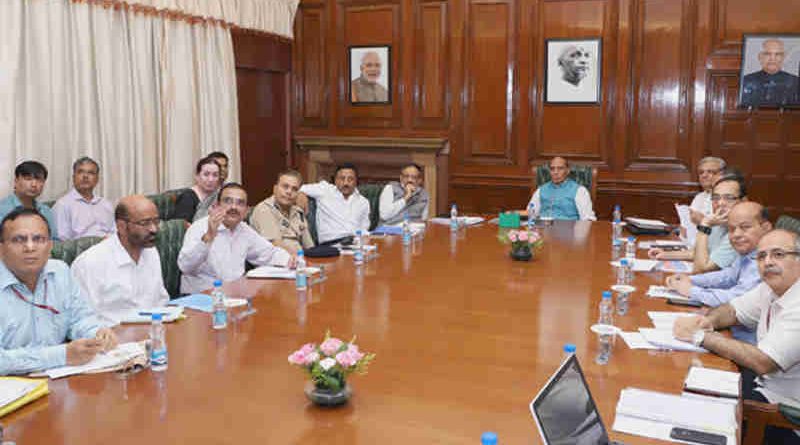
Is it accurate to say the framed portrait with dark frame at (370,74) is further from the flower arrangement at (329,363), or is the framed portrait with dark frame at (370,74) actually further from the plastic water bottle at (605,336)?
the flower arrangement at (329,363)

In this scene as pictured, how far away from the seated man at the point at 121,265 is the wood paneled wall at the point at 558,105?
18.1 feet

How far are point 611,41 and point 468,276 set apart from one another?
191 inches

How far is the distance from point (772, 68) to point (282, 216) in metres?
5.10

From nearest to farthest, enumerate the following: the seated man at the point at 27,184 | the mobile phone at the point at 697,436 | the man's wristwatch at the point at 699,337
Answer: the mobile phone at the point at 697,436
the man's wristwatch at the point at 699,337
the seated man at the point at 27,184

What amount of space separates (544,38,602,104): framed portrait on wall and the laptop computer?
6.39 metres

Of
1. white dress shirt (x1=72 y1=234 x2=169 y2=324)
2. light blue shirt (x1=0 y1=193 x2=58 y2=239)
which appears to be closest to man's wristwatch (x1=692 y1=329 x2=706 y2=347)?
white dress shirt (x1=72 y1=234 x2=169 y2=324)

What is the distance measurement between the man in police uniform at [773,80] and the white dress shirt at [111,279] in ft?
20.2

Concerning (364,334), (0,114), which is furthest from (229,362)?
(0,114)

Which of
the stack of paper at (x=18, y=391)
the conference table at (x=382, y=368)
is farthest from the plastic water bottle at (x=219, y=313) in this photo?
the stack of paper at (x=18, y=391)

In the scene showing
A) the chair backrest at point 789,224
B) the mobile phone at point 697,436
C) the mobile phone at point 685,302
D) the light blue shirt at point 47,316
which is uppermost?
the chair backrest at point 789,224

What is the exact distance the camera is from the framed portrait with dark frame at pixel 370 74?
857 cm

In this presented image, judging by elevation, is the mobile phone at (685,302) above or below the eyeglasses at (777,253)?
below

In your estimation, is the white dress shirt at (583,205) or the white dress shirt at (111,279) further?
the white dress shirt at (583,205)

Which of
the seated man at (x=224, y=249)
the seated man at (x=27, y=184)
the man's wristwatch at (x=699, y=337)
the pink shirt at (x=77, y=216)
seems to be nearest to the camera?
the man's wristwatch at (x=699, y=337)
